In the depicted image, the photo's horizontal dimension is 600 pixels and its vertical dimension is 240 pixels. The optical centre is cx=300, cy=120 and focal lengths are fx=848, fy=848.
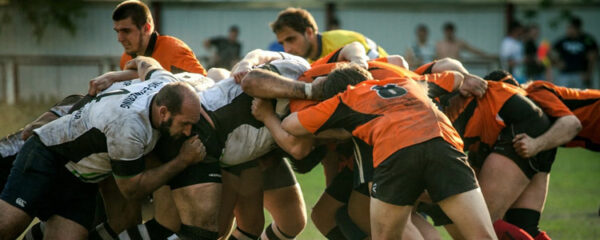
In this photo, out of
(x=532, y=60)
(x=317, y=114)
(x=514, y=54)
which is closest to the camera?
(x=317, y=114)

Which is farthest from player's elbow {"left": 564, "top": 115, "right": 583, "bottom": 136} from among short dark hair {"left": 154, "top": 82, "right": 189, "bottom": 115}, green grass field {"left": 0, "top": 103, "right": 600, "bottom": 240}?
short dark hair {"left": 154, "top": 82, "right": 189, "bottom": 115}

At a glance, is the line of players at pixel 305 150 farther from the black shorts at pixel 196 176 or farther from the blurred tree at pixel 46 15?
the blurred tree at pixel 46 15

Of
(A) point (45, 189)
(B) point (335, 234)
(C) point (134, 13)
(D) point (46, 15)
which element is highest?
(C) point (134, 13)

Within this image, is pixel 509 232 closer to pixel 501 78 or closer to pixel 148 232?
pixel 501 78

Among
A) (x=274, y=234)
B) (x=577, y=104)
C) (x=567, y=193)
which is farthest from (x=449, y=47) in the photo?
(x=274, y=234)

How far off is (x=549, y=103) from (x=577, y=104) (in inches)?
16.4

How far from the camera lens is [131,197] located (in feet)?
17.5

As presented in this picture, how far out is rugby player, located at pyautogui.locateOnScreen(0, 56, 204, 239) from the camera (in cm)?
518

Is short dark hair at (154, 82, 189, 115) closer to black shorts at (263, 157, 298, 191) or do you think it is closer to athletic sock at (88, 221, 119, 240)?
athletic sock at (88, 221, 119, 240)

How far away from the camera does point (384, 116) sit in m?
4.87

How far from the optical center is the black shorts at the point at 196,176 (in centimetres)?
546

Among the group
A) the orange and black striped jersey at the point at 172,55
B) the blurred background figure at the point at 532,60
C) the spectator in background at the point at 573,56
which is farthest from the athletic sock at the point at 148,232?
the spectator in background at the point at 573,56

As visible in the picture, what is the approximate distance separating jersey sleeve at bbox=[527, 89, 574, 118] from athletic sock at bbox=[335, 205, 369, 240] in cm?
159

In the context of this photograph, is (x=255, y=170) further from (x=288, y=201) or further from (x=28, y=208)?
(x=28, y=208)
